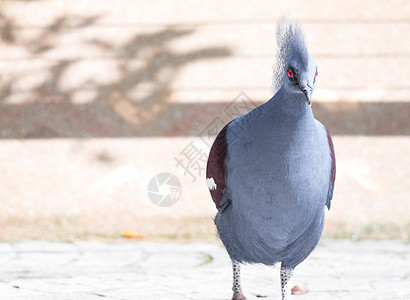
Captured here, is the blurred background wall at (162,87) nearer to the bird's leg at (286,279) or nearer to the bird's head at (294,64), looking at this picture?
the bird's leg at (286,279)

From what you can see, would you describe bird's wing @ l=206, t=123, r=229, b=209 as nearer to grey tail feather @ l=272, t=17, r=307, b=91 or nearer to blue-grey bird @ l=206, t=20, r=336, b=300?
blue-grey bird @ l=206, t=20, r=336, b=300

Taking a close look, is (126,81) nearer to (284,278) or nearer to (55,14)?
(55,14)

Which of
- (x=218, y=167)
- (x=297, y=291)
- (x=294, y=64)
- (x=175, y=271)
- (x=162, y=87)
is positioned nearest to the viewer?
(x=294, y=64)

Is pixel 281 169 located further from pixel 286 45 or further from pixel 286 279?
pixel 286 279

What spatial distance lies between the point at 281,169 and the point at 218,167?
40 cm

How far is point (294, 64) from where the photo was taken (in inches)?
87.7

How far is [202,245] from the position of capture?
478 centimetres

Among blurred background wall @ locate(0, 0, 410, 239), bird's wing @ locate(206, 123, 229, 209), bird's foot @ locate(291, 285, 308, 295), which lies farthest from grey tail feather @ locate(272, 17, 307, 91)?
blurred background wall @ locate(0, 0, 410, 239)

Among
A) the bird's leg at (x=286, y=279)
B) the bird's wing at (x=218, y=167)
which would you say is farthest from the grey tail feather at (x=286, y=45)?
the bird's leg at (x=286, y=279)

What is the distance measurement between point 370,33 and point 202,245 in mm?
2379

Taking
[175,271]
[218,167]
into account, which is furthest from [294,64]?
[175,271]

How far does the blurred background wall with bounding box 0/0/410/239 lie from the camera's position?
5.18m

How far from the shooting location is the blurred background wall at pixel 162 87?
5.18 metres

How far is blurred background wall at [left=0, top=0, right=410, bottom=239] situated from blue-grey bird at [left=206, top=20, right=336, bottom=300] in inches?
103
